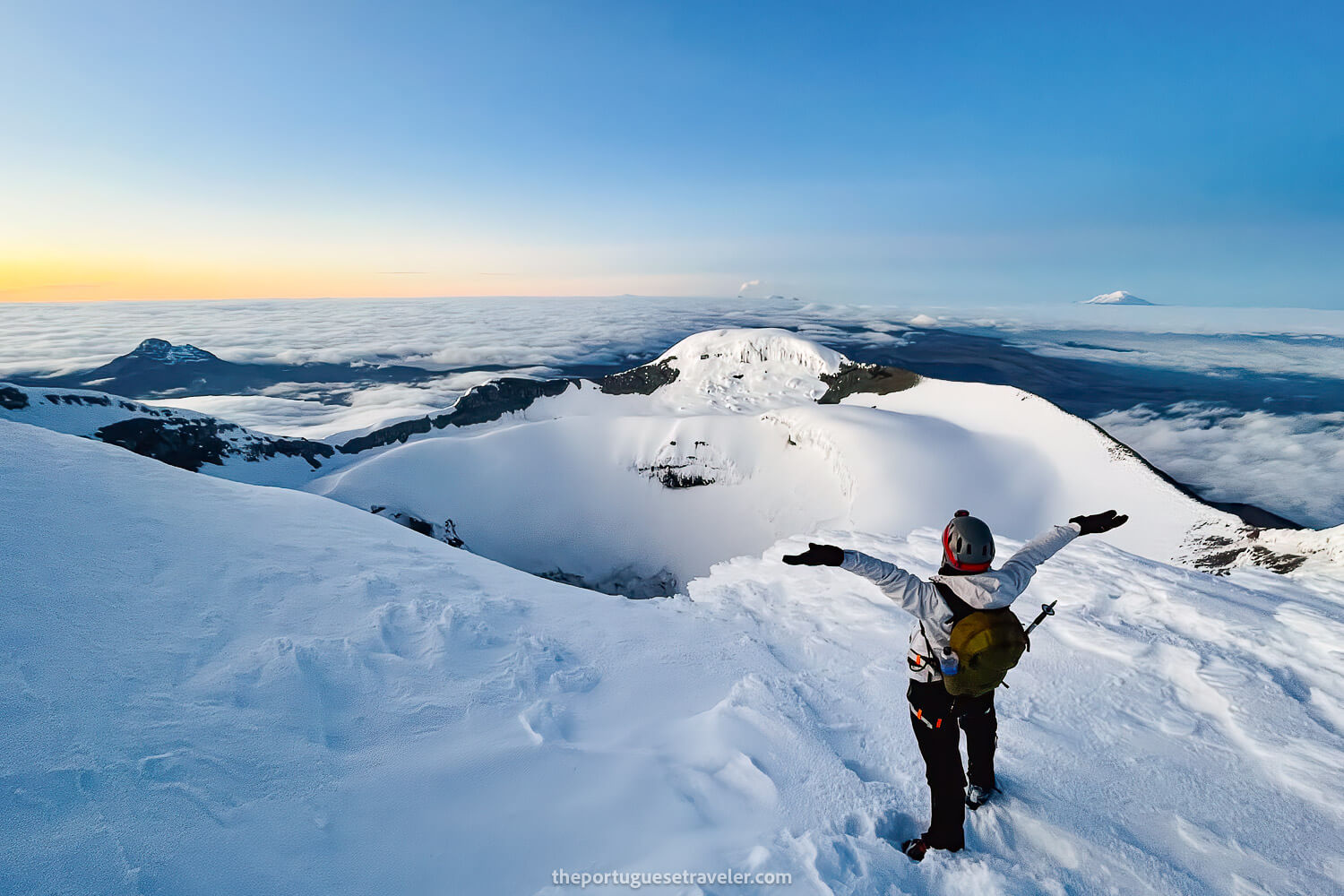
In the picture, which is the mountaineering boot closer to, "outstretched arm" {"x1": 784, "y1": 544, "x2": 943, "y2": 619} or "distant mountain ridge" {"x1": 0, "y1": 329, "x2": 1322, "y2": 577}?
"outstretched arm" {"x1": 784, "y1": 544, "x2": 943, "y2": 619}

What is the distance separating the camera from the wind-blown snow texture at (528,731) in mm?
3221

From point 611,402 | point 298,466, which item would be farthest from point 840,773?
point 611,402

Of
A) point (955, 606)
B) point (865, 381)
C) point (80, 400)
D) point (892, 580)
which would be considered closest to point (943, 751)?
point (955, 606)

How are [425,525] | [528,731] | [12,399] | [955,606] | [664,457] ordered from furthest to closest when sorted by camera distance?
[664,457]
[425,525]
[12,399]
[528,731]
[955,606]

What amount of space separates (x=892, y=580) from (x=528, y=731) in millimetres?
3321

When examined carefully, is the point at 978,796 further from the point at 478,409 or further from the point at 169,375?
the point at 169,375

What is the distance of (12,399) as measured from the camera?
42.4 meters

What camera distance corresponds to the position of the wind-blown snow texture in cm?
322

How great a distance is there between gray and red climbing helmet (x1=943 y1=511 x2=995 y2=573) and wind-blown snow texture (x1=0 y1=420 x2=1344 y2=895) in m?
2.09

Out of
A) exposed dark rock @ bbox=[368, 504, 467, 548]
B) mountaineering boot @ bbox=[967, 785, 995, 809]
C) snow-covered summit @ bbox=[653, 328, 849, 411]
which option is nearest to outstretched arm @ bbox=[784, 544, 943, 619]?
mountaineering boot @ bbox=[967, 785, 995, 809]

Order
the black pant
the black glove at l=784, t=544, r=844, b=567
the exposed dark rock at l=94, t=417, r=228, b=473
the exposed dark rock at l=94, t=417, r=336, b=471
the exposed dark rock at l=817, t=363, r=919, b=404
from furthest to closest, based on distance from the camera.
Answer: the exposed dark rock at l=817, t=363, r=919, b=404 → the exposed dark rock at l=94, t=417, r=336, b=471 → the exposed dark rock at l=94, t=417, r=228, b=473 → the black pant → the black glove at l=784, t=544, r=844, b=567

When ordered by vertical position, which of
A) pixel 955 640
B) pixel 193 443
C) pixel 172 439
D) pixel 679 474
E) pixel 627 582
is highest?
pixel 955 640

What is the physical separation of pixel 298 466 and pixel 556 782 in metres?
59.9

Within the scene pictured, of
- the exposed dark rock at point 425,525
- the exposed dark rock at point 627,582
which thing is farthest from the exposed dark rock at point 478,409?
the exposed dark rock at point 627,582
